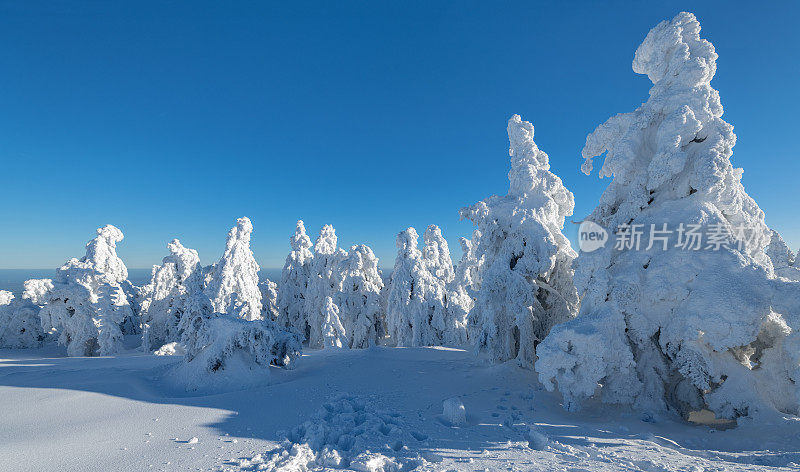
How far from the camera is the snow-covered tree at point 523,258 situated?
13289 millimetres

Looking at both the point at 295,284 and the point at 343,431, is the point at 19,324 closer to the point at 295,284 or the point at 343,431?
Result: the point at 295,284

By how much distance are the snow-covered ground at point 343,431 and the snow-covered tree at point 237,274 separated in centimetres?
1538

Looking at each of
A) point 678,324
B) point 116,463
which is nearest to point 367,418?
point 116,463

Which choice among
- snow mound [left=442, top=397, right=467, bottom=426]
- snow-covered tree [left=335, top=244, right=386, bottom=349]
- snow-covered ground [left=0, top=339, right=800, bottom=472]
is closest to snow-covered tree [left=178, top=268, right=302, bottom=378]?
snow-covered ground [left=0, top=339, right=800, bottom=472]

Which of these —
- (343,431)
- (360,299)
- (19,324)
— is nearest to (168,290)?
(19,324)

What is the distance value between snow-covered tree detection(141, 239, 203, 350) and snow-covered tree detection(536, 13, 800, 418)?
28.4m

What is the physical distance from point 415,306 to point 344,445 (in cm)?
2147

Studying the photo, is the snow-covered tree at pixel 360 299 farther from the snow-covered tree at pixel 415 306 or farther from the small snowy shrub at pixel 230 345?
the small snowy shrub at pixel 230 345

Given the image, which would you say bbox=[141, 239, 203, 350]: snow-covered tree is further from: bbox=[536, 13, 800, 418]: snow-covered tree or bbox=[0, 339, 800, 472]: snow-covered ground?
bbox=[536, 13, 800, 418]: snow-covered tree

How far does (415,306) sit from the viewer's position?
27234mm

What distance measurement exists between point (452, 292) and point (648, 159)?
21158 mm

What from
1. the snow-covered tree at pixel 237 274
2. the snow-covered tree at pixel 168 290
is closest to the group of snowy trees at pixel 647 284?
Result: the snow-covered tree at pixel 237 274

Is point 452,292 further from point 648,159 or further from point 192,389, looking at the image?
point 192,389

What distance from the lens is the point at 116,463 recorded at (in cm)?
488
